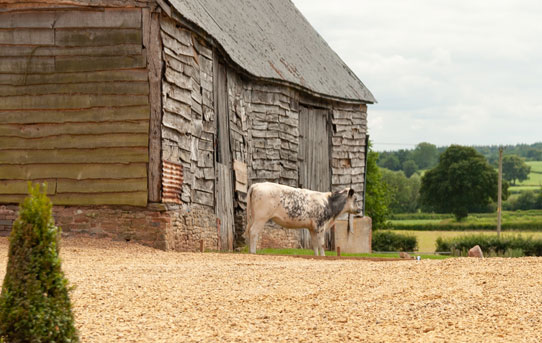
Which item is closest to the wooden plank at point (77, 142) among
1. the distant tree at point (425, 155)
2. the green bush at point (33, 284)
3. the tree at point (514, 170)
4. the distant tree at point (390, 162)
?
the green bush at point (33, 284)

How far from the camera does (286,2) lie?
2973 cm

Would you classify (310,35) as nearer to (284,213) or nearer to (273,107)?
(273,107)

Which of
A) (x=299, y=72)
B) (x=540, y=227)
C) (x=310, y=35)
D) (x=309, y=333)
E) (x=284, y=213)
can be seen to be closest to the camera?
(x=309, y=333)

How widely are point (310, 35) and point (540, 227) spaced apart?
2927cm

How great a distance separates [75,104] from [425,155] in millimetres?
127908

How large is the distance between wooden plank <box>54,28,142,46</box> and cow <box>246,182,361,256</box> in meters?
4.12

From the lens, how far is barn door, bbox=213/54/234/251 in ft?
57.3

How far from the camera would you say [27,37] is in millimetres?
14781

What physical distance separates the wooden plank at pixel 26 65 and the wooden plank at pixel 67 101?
52 cm

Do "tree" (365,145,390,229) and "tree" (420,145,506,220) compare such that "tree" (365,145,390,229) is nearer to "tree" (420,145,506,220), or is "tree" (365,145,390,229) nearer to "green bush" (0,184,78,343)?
"tree" (420,145,506,220)

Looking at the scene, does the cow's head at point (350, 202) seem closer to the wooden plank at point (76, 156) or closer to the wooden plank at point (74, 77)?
the wooden plank at point (76, 156)

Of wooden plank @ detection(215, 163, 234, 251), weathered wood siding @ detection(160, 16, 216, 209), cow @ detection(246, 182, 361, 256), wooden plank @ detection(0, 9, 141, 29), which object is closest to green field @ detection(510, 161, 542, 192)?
wooden plank @ detection(215, 163, 234, 251)

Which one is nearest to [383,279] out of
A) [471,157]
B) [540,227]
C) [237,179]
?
[237,179]

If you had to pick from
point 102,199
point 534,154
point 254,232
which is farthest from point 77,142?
point 534,154
